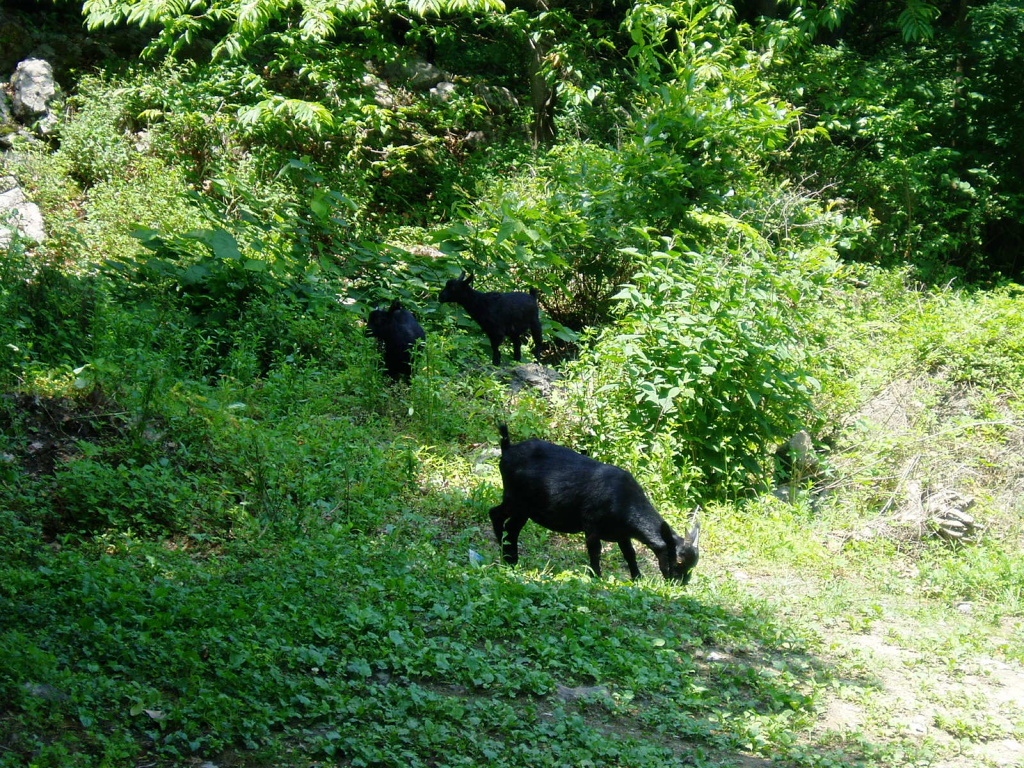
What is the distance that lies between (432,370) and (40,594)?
5.41 metres

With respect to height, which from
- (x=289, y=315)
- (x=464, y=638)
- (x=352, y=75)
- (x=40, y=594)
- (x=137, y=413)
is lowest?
(x=464, y=638)

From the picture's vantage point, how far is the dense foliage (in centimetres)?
471


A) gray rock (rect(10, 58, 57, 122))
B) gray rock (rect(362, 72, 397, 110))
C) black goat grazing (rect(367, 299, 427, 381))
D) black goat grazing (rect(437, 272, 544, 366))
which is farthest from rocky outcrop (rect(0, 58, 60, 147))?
black goat grazing (rect(367, 299, 427, 381))

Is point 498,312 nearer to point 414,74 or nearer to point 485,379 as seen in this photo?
point 485,379

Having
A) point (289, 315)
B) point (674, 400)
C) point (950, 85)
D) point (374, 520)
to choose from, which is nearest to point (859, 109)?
point (950, 85)

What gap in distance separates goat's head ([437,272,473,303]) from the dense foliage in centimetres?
51

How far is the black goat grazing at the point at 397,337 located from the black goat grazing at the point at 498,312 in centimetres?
139

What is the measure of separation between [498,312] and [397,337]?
6.44 ft

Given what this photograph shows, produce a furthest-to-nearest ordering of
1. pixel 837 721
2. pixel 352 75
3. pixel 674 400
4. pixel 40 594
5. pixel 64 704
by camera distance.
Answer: pixel 352 75, pixel 674 400, pixel 837 721, pixel 40 594, pixel 64 704

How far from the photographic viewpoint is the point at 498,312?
11.7 m

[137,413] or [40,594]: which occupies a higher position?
[137,413]

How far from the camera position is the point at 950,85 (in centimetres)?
1722

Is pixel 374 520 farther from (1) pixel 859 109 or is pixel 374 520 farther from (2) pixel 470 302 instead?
(1) pixel 859 109

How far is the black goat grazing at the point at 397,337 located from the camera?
1005 centimetres
